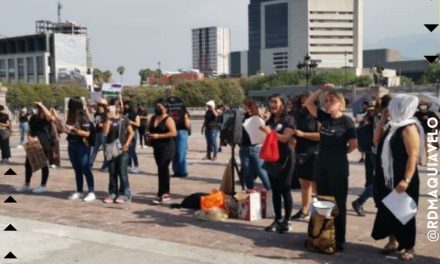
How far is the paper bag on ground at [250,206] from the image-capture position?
7.54 metres

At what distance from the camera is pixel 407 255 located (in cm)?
565

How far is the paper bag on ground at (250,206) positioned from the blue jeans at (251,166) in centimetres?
103

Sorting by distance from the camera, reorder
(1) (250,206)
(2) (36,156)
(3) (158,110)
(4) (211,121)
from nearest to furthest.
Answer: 1. (1) (250,206)
2. (3) (158,110)
3. (2) (36,156)
4. (4) (211,121)

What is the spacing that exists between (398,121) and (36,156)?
692cm

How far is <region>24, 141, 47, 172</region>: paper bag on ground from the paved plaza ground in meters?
0.54

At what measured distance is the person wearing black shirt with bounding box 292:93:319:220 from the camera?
7.11 metres

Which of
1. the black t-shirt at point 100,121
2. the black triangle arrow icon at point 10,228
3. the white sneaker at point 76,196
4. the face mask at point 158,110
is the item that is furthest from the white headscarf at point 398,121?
the white sneaker at point 76,196

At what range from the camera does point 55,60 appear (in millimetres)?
146875

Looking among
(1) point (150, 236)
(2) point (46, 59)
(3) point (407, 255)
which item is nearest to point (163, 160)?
(1) point (150, 236)

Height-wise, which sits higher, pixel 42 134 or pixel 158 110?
pixel 158 110

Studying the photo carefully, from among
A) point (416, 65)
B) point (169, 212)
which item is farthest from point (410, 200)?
point (416, 65)

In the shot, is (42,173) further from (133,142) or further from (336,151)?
(336,151)

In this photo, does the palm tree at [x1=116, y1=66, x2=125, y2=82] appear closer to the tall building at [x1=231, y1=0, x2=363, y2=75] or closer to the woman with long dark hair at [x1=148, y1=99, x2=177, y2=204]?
the tall building at [x1=231, y1=0, x2=363, y2=75]

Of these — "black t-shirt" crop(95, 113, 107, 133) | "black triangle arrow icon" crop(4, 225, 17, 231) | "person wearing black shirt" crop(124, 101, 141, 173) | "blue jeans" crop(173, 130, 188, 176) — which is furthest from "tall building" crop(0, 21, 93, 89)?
"black triangle arrow icon" crop(4, 225, 17, 231)
